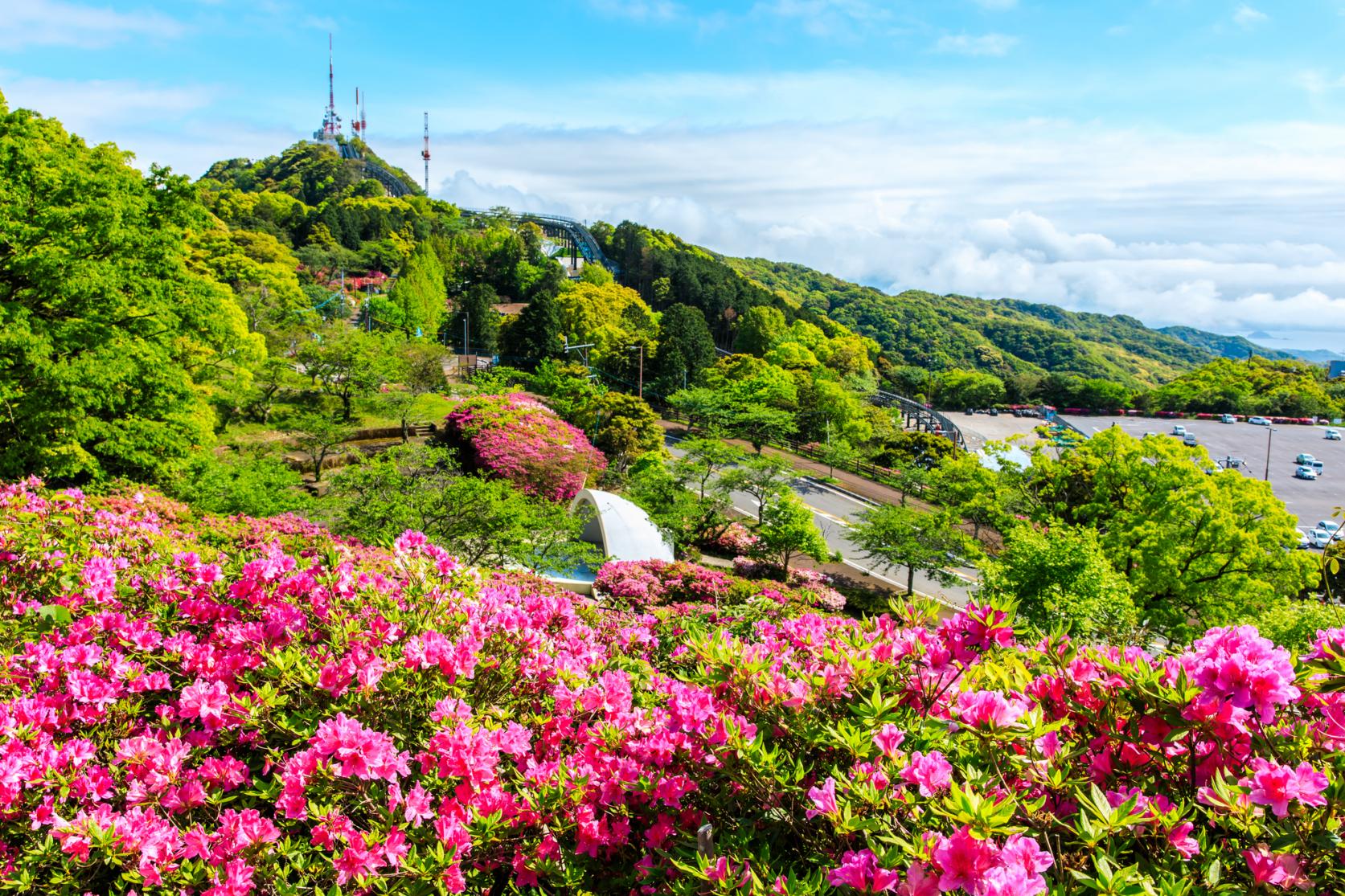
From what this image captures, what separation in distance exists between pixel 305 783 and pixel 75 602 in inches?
77.3

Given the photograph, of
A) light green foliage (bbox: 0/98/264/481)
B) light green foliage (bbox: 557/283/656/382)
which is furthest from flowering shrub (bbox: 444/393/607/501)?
light green foliage (bbox: 557/283/656/382)

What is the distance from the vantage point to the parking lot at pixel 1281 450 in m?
34.2

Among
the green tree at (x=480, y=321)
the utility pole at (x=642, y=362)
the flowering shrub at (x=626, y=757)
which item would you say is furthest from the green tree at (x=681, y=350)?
the flowering shrub at (x=626, y=757)

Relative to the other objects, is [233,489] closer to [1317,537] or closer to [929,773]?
[929,773]

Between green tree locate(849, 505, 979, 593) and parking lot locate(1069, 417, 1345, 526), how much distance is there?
17.3m

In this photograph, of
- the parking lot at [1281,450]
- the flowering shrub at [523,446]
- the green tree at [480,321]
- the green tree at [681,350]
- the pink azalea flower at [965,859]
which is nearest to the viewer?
the pink azalea flower at [965,859]

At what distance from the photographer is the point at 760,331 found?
49.4m

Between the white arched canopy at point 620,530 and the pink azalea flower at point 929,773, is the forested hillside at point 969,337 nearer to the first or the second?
the white arched canopy at point 620,530

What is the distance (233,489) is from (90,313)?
2.87 m

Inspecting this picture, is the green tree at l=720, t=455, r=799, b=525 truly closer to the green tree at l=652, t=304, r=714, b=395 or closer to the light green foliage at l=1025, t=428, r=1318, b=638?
the light green foliage at l=1025, t=428, r=1318, b=638

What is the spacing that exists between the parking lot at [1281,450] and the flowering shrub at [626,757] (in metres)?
30.3

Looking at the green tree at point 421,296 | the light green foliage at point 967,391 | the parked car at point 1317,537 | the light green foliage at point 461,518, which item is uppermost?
the green tree at point 421,296

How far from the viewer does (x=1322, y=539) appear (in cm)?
2477

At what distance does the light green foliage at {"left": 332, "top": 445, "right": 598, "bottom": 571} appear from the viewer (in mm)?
10039
